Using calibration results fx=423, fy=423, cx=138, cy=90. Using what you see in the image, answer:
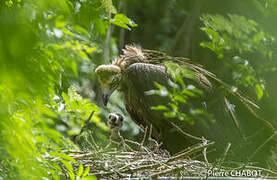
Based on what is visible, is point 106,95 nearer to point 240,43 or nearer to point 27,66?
point 240,43

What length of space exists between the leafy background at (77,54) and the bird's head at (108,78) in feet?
0.65

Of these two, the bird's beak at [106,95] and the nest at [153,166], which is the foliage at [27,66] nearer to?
the nest at [153,166]

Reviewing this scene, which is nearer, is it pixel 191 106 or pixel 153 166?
pixel 153 166

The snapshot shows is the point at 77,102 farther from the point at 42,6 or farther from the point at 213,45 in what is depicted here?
the point at 42,6

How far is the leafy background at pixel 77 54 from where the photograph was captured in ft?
4.30

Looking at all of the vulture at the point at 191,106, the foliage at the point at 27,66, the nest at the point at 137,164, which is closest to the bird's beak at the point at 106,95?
the vulture at the point at 191,106

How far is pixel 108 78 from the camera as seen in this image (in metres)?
4.33

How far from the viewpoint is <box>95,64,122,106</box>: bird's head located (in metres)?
4.34

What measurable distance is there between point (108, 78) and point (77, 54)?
73 centimetres

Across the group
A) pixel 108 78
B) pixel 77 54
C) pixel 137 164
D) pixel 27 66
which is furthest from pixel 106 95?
pixel 27 66

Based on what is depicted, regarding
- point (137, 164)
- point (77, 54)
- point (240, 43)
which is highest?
point (240, 43)

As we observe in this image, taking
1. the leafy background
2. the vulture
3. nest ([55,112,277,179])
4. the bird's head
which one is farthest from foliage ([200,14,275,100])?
the bird's head

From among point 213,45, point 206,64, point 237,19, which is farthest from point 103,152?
point 206,64

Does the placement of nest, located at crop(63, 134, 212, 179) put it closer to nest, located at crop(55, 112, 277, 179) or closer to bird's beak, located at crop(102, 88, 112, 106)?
nest, located at crop(55, 112, 277, 179)
